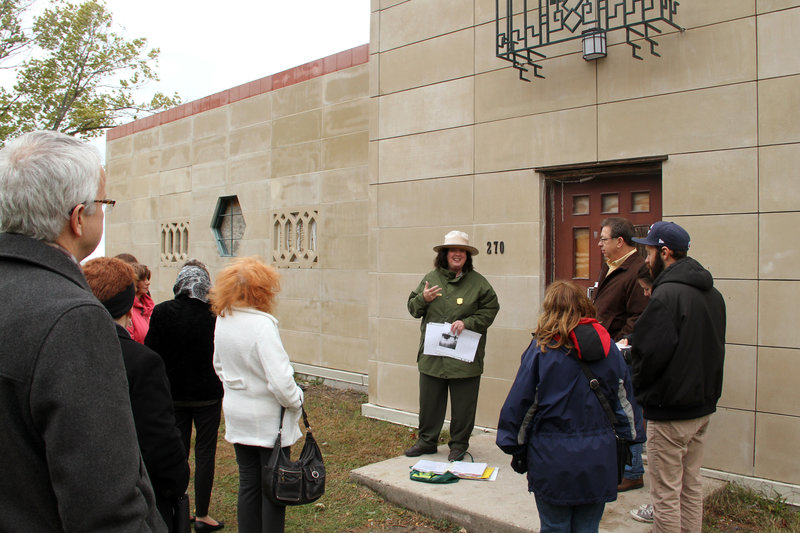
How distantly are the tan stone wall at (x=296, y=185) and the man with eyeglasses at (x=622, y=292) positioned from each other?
4.48 metres

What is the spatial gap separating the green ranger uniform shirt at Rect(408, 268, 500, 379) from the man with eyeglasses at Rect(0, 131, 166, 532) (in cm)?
422

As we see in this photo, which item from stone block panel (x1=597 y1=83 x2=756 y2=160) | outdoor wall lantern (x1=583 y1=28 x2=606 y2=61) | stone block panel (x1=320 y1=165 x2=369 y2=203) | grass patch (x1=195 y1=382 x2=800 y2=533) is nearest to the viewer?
grass patch (x1=195 y1=382 x2=800 y2=533)

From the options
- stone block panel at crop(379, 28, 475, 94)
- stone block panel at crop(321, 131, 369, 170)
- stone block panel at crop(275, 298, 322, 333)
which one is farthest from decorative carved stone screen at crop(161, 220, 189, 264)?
stone block panel at crop(379, 28, 475, 94)

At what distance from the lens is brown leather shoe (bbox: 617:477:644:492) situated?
15.7 ft

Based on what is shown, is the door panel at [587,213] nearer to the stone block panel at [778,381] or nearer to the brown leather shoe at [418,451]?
the stone block panel at [778,381]

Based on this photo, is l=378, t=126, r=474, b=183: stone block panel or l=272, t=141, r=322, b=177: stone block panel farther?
l=272, t=141, r=322, b=177: stone block panel

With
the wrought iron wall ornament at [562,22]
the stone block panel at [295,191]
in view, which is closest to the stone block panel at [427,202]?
the wrought iron wall ornament at [562,22]

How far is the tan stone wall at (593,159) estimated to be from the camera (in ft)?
15.8

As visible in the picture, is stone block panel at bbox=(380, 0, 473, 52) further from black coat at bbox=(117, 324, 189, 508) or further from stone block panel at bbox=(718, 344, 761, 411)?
black coat at bbox=(117, 324, 189, 508)

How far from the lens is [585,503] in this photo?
313 cm

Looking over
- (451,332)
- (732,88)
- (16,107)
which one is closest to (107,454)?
(451,332)

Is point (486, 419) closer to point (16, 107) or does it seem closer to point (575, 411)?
point (575, 411)

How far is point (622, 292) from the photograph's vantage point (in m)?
4.88

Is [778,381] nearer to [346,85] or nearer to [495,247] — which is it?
[495,247]
